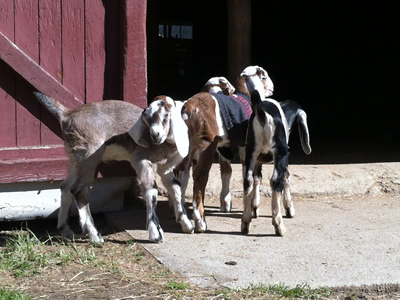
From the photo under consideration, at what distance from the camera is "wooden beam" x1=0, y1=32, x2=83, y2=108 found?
6.11 meters

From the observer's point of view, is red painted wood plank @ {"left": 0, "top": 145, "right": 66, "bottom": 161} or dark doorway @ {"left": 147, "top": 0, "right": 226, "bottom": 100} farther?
dark doorway @ {"left": 147, "top": 0, "right": 226, "bottom": 100}

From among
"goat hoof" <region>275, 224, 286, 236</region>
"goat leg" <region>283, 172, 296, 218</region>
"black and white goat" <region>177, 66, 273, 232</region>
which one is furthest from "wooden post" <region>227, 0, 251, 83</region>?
"goat hoof" <region>275, 224, 286, 236</region>

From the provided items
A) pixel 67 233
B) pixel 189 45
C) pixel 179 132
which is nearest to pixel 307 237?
pixel 179 132

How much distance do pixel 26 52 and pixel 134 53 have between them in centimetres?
102

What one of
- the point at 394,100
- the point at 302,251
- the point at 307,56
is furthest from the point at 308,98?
the point at 302,251

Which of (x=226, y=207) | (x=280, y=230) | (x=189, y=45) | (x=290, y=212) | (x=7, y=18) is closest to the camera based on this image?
(x=280, y=230)

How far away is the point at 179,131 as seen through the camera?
213 inches

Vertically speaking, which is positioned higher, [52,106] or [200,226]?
[52,106]

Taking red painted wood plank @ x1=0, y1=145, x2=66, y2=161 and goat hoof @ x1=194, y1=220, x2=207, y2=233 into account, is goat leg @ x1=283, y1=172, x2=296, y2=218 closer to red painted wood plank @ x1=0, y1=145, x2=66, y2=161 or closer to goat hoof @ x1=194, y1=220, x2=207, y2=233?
goat hoof @ x1=194, y1=220, x2=207, y2=233

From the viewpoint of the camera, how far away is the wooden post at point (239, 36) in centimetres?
877

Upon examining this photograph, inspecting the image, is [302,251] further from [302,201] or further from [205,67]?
[205,67]

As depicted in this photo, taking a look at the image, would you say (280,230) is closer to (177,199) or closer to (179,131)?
(177,199)

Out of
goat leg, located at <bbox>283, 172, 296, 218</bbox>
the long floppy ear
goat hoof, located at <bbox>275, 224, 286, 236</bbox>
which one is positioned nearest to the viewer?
the long floppy ear

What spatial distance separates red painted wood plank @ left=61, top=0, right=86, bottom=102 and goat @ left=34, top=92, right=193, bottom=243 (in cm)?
70
